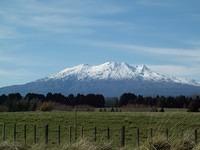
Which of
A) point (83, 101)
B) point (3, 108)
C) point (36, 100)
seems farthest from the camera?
point (83, 101)

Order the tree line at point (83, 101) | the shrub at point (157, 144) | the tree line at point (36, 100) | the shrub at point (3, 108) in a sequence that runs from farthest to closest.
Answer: the tree line at point (83, 101)
the tree line at point (36, 100)
the shrub at point (3, 108)
the shrub at point (157, 144)

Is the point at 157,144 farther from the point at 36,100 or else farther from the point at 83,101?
the point at 83,101

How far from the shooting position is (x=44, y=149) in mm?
20219

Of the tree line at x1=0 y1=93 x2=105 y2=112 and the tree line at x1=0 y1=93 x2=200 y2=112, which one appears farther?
the tree line at x1=0 y1=93 x2=200 y2=112

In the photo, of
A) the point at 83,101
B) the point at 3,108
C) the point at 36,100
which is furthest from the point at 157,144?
the point at 83,101

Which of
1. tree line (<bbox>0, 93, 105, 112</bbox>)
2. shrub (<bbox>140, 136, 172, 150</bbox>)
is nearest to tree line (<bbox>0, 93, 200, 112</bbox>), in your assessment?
tree line (<bbox>0, 93, 105, 112</bbox>)

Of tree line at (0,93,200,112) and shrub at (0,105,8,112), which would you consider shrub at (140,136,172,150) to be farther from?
shrub at (0,105,8,112)

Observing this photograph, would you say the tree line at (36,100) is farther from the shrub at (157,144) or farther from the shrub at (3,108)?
the shrub at (157,144)

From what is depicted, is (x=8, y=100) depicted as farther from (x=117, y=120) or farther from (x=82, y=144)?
(x=82, y=144)

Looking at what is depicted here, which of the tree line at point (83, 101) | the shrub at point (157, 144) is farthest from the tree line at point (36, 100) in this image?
the shrub at point (157, 144)

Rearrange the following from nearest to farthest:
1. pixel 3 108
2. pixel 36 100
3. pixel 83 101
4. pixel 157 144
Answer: pixel 157 144, pixel 3 108, pixel 36 100, pixel 83 101

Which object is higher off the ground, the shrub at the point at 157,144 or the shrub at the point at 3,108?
the shrub at the point at 3,108

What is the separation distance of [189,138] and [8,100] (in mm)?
93620

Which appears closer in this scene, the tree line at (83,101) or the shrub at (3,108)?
the shrub at (3,108)
